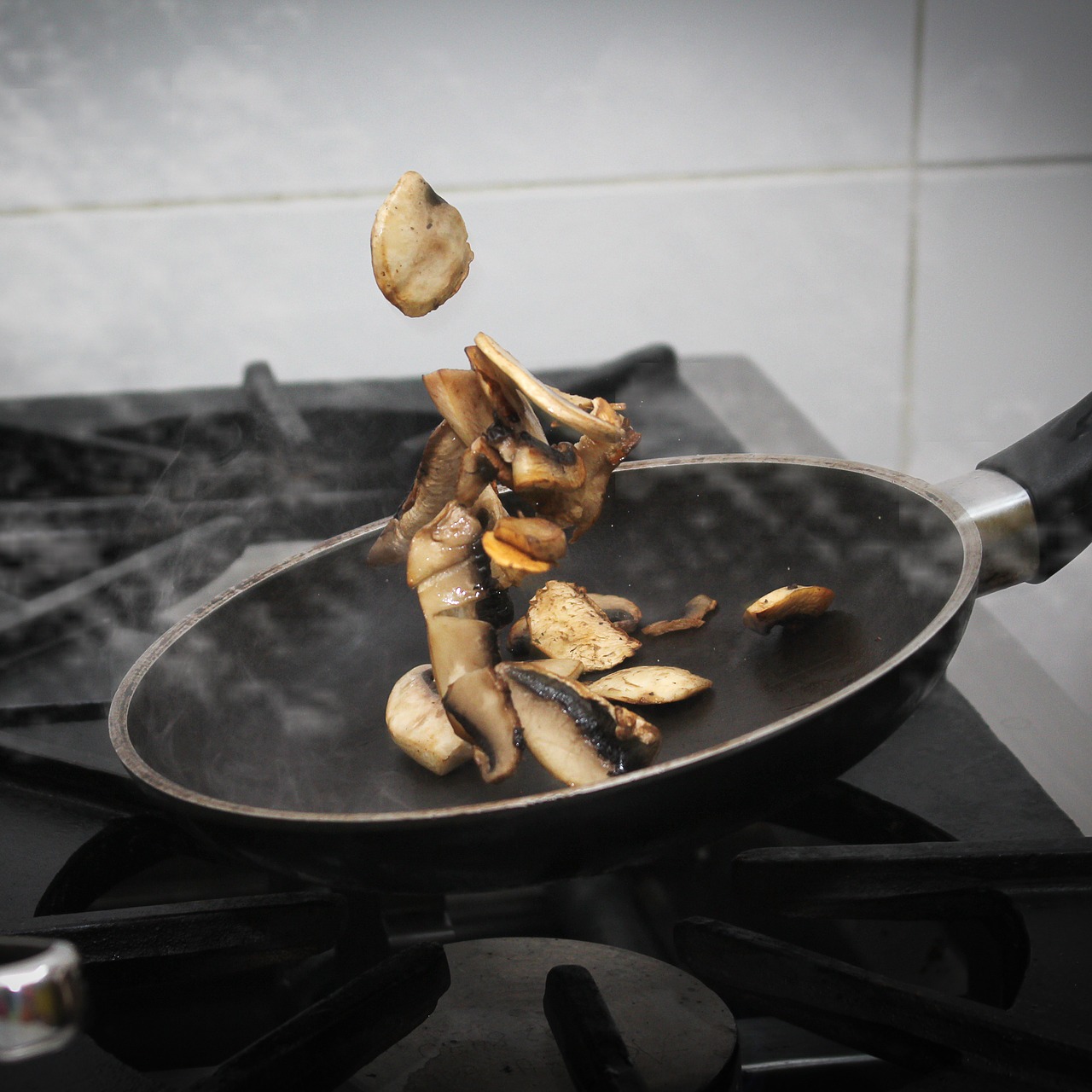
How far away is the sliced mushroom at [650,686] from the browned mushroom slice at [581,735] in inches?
2.6

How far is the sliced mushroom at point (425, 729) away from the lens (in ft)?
1.38

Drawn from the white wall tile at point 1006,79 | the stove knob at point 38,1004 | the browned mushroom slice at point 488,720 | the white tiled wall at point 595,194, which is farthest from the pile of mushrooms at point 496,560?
the white wall tile at point 1006,79

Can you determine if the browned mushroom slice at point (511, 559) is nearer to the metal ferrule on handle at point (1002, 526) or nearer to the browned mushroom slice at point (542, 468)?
the browned mushroom slice at point (542, 468)

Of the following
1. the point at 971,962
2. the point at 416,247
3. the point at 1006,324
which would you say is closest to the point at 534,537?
the point at 416,247

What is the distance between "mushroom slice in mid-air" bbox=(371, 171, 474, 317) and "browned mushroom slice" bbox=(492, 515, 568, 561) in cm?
10

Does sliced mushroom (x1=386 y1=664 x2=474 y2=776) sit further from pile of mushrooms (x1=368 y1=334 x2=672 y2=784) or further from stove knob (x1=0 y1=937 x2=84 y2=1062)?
stove knob (x1=0 y1=937 x2=84 y2=1062)

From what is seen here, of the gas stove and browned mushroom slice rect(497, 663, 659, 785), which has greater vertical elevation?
browned mushroom slice rect(497, 663, 659, 785)

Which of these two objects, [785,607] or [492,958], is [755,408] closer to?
[785,607]

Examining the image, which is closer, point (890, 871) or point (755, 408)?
point (890, 871)

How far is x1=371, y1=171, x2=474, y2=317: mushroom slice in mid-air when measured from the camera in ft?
1.30

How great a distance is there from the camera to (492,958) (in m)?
0.40

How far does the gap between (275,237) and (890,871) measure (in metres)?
0.63

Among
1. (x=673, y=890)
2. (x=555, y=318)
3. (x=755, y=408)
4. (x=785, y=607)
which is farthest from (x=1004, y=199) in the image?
(x=673, y=890)

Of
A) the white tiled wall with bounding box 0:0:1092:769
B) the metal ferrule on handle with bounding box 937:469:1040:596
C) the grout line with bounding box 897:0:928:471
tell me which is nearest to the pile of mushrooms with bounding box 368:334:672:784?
the metal ferrule on handle with bounding box 937:469:1040:596
